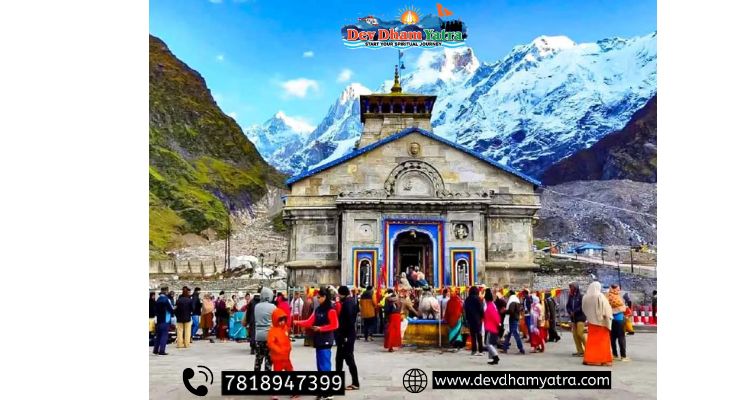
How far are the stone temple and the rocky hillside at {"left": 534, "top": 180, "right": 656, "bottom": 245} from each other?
10296mm

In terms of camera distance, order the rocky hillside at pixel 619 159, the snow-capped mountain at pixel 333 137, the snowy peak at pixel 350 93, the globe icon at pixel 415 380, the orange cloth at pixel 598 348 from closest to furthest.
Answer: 1. the globe icon at pixel 415 380
2. the orange cloth at pixel 598 348
3. the snowy peak at pixel 350 93
4. the snow-capped mountain at pixel 333 137
5. the rocky hillside at pixel 619 159

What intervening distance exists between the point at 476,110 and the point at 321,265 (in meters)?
11.8

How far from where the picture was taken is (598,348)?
1221cm

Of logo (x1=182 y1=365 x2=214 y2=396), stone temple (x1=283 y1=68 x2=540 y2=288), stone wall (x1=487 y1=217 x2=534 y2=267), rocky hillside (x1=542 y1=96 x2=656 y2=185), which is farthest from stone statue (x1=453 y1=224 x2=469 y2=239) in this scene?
logo (x1=182 y1=365 x2=214 y2=396)

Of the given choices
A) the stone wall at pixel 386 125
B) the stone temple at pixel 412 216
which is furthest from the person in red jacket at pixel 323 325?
the stone wall at pixel 386 125

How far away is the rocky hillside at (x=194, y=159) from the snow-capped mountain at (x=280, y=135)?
133ft

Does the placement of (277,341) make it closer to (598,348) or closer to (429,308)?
(429,308)

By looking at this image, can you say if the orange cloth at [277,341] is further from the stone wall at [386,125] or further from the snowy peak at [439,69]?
the stone wall at [386,125]

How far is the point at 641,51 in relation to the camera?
1675cm

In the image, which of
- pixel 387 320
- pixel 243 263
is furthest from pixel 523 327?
pixel 243 263

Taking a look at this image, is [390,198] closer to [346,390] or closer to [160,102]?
[346,390]

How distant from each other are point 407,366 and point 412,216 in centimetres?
917

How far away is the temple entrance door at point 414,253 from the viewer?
21.2m
